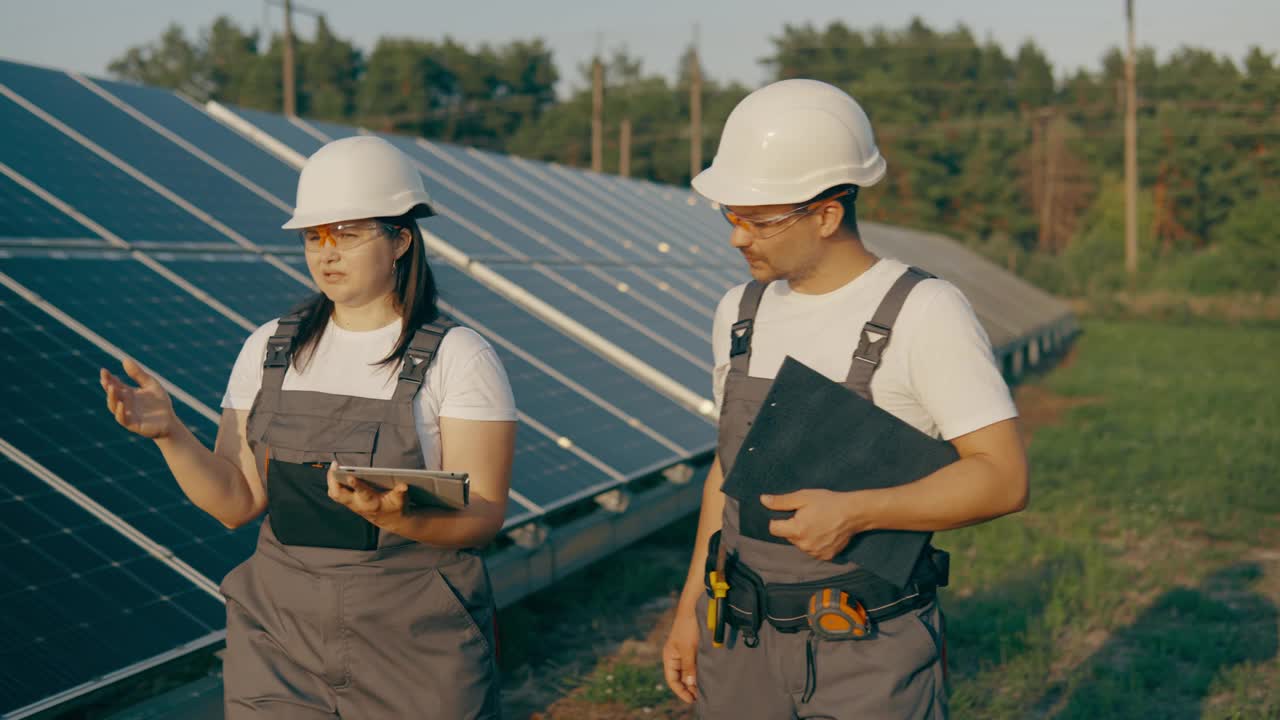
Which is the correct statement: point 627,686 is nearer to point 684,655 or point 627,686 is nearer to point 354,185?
point 684,655

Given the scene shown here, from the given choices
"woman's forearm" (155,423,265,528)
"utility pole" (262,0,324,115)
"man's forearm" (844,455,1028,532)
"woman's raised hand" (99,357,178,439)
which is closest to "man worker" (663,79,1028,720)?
"man's forearm" (844,455,1028,532)

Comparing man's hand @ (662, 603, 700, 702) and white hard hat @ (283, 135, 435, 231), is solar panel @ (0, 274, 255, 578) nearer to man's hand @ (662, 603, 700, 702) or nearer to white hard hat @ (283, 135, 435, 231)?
white hard hat @ (283, 135, 435, 231)

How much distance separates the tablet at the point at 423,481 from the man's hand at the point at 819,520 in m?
0.65

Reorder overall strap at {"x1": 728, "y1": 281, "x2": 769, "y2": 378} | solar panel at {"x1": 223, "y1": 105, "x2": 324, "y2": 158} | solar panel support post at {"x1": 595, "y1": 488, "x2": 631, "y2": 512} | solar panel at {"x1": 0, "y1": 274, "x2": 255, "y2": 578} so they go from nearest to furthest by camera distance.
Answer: overall strap at {"x1": 728, "y1": 281, "x2": 769, "y2": 378}, solar panel at {"x1": 0, "y1": 274, "x2": 255, "y2": 578}, solar panel support post at {"x1": 595, "y1": 488, "x2": 631, "y2": 512}, solar panel at {"x1": 223, "y1": 105, "x2": 324, "y2": 158}

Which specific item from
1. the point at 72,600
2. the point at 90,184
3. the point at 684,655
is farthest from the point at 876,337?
the point at 90,184

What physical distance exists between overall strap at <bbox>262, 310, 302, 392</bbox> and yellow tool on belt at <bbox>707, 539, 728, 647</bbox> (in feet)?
3.74

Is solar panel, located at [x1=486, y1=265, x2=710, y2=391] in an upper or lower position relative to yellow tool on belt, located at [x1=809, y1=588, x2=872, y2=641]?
lower

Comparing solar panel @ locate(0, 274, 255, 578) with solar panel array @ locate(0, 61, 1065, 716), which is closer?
solar panel array @ locate(0, 61, 1065, 716)

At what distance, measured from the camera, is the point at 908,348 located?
2.64 metres

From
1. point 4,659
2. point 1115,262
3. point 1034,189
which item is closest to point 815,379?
point 4,659

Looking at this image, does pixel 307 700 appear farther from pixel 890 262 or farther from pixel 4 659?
pixel 890 262

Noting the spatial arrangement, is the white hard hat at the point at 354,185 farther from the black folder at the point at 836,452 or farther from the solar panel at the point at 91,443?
the solar panel at the point at 91,443

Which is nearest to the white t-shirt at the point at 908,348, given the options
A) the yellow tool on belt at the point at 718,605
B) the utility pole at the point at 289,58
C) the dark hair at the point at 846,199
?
the dark hair at the point at 846,199

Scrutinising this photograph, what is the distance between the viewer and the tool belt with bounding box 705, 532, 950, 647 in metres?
2.66
